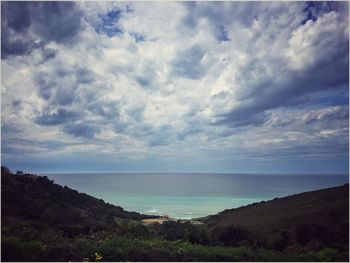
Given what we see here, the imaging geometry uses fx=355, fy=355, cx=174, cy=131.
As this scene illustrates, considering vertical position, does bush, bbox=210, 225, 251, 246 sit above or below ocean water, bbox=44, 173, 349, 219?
below

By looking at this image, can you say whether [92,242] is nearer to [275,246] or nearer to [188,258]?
[188,258]

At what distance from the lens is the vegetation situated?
9.01 m

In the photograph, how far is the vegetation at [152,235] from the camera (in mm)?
9008

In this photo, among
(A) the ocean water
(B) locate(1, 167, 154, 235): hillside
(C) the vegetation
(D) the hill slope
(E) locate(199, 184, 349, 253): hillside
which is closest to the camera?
(C) the vegetation

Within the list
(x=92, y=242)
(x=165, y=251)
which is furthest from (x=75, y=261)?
(x=165, y=251)

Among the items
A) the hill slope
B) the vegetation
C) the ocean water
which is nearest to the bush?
the vegetation

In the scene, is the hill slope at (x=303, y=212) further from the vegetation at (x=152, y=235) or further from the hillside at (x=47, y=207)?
the hillside at (x=47, y=207)

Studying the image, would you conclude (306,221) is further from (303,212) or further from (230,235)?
(230,235)

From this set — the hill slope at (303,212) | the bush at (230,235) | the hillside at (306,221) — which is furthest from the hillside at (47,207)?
the hill slope at (303,212)

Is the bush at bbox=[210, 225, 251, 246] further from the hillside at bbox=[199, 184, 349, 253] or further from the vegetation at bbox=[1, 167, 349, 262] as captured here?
the hillside at bbox=[199, 184, 349, 253]

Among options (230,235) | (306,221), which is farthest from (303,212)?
(230,235)

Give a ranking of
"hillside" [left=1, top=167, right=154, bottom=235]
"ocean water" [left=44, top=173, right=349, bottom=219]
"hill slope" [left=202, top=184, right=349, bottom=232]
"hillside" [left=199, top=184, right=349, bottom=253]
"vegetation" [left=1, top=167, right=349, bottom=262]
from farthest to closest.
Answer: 1. "ocean water" [left=44, top=173, right=349, bottom=219]
2. "hill slope" [left=202, top=184, right=349, bottom=232]
3. "hillside" [left=1, top=167, right=154, bottom=235]
4. "hillside" [left=199, top=184, right=349, bottom=253]
5. "vegetation" [left=1, top=167, right=349, bottom=262]

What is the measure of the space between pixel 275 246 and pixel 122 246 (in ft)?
17.3

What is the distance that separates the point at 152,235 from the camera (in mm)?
12219
